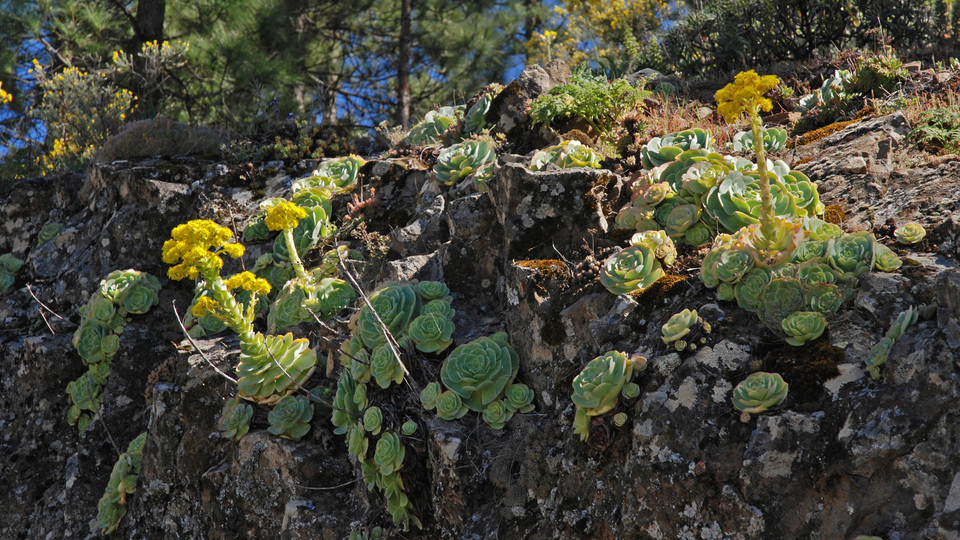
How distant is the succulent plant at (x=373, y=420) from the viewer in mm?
4035

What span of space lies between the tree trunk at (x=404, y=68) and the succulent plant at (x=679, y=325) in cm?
966

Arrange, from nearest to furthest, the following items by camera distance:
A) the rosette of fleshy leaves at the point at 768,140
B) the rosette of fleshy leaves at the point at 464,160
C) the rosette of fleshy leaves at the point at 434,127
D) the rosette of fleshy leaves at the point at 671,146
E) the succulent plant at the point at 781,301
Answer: the succulent plant at the point at 781,301
the rosette of fleshy leaves at the point at 671,146
the rosette of fleshy leaves at the point at 768,140
the rosette of fleshy leaves at the point at 464,160
the rosette of fleshy leaves at the point at 434,127

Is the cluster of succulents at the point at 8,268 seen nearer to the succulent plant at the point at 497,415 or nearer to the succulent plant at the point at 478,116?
the succulent plant at the point at 478,116

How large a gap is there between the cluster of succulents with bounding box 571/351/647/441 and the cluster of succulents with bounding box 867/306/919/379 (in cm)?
93

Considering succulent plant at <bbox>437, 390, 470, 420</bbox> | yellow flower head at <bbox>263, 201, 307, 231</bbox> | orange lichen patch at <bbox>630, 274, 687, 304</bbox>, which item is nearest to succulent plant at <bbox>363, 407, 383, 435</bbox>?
succulent plant at <bbox>437, 390, 470, 420</bbox>

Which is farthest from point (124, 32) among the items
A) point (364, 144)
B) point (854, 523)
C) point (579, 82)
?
point (854, 523)

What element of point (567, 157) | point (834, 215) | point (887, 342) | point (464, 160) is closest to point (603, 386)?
point (887, 342)

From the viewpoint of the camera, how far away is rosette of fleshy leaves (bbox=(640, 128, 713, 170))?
4758 millimetres

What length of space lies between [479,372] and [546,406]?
398 millimetres

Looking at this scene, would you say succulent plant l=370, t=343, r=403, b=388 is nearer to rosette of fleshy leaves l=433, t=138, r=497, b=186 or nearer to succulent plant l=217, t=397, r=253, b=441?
succulent plant l=217, t=397, r=253, b=441

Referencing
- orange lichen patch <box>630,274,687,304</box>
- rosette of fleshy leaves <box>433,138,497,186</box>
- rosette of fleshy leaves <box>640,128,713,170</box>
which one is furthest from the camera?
rosette of fleshy leaves <box>433,138,497,186</box>

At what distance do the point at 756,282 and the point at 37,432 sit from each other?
5.58m

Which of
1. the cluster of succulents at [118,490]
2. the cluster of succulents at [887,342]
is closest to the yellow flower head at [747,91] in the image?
the cluster of succulents at [887,342]

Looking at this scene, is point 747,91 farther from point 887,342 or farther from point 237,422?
point 237,422
